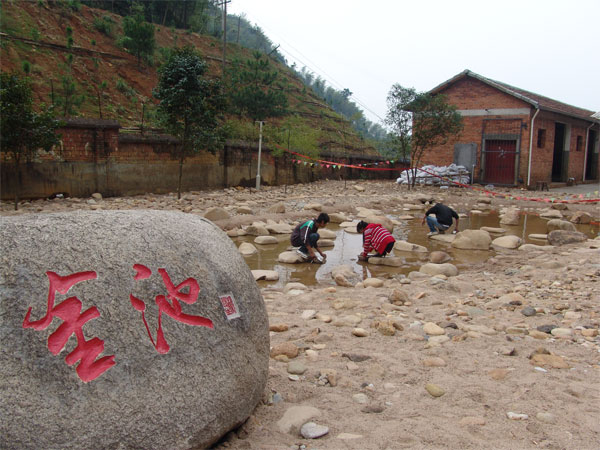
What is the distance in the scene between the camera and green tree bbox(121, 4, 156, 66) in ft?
94.8

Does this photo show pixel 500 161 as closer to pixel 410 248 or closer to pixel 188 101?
pixel 188 101

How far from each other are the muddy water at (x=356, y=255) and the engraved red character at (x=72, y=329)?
461 cm

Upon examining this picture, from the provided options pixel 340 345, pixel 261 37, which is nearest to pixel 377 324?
pixel 340 345

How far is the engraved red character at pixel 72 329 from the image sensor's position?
2049 mm

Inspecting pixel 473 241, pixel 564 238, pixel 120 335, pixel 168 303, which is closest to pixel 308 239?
pixel 473 241

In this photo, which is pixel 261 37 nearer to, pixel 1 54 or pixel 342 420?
pixel 1 54

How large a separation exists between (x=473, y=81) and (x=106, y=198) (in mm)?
16691

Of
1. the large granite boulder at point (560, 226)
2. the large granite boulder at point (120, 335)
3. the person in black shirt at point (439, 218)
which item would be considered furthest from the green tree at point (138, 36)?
the large granite boulder at point (120, 335)

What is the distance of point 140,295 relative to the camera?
227 centimetres

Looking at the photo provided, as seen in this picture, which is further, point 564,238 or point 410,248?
point 564,238

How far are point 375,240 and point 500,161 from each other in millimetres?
16303

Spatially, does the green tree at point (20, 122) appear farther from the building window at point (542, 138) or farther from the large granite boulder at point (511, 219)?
the building window at point (542, 138)

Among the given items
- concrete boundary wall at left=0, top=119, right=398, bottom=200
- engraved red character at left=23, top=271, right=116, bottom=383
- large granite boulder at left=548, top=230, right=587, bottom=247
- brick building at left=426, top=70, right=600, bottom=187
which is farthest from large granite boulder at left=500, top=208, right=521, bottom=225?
engraved red character at left=23, top=271, right=116, bottom=383

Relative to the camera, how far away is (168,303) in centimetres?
233
